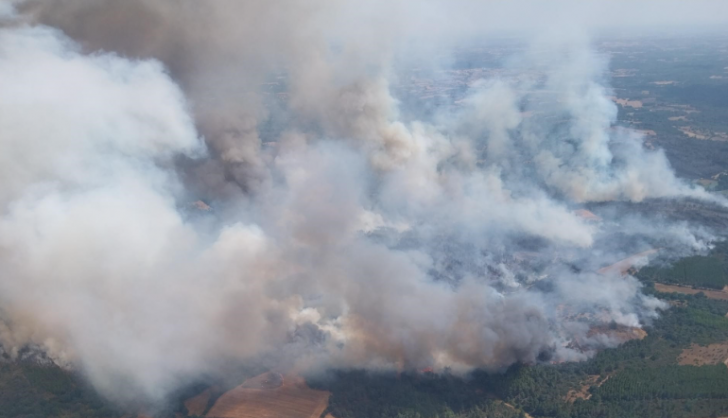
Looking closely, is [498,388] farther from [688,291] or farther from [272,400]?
[688,291]

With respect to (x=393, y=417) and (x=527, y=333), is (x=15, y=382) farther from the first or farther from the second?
(x=527, y=333)

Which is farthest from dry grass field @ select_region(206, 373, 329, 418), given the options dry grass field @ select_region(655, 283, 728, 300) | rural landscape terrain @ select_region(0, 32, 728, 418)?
dry grass field @ select_region(655, 283, 728, 300)

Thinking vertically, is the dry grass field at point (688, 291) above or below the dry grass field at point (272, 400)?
above

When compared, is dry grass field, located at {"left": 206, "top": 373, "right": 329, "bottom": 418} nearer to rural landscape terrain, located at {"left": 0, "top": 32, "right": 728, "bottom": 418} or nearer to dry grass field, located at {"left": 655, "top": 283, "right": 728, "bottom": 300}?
rural landscape terrain, located at {"left": 0, "top": 32, "right": 728, "bottom": 418}

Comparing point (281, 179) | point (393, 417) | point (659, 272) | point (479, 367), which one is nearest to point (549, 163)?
point (659, 272)

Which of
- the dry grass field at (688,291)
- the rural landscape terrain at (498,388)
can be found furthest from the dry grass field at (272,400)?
the dry grass field at (688,291)

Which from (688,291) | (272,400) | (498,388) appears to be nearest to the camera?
(272,400)

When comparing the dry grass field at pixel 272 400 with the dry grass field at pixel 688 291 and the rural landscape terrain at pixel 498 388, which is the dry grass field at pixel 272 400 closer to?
the rural landscape terrain at pixel 498 388

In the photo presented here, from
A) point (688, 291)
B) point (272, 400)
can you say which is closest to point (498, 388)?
point (272, 400)
